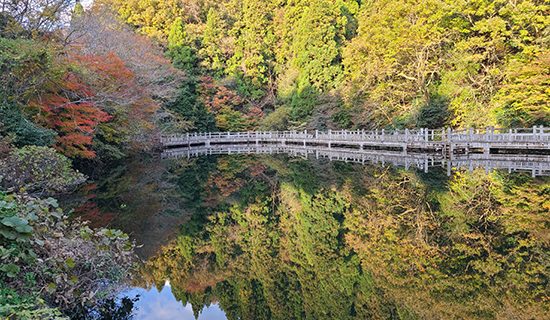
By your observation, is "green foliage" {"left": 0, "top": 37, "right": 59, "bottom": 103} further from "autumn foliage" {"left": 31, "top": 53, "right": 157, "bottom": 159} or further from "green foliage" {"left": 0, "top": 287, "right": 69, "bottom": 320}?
"green foliage" {"left": 0, "top": 287, "right": 69, "bottom": 320}

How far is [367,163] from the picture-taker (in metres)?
21.1

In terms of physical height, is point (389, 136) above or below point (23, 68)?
below

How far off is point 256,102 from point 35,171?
36.6 metres

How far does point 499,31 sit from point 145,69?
68.8ft

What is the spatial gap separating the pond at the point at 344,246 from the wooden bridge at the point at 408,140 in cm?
529

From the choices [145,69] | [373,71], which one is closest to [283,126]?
[373,71]

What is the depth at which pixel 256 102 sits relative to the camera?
47.6 metres

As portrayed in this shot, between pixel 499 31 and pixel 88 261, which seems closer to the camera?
pixel 88 261

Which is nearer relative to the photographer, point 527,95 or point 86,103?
point 86,103

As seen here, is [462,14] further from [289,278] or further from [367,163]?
[289,278]

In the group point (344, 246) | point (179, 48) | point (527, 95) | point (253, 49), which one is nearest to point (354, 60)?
point (253, 49)

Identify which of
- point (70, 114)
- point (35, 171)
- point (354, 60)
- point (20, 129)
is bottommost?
point (35, 171)

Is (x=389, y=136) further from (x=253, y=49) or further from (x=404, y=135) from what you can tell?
(x=253, y=49)

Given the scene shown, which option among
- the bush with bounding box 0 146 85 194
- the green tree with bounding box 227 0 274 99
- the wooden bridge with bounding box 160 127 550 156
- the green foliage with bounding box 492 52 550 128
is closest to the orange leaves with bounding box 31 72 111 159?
the bush with bounding box 0 146 85 194
